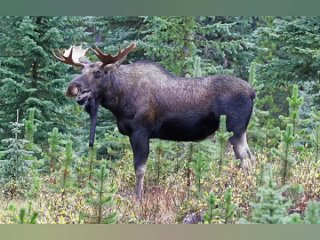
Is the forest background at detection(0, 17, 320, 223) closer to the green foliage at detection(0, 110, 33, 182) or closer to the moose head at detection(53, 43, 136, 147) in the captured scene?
the green foliage at detection(0, 110, 33, 182)

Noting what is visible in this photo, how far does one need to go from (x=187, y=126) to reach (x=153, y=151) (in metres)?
1.08

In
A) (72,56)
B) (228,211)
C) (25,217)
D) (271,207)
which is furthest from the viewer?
(72,56)

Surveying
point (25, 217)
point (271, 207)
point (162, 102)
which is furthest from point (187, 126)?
point (271, 207)

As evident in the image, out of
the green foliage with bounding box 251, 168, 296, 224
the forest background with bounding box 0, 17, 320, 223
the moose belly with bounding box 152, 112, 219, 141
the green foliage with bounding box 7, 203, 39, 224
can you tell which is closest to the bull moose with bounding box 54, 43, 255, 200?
the moose belly with bounding box 152, 112, 219, 141

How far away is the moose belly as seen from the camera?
31.5 ft

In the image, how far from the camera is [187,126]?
963cm

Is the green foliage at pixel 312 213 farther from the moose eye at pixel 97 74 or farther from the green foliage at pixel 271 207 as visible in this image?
the moose eye at pixel 97 74

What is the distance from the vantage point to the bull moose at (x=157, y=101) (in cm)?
939

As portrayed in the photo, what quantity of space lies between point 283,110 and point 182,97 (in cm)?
1156

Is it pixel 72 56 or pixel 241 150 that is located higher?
pixel 72 56

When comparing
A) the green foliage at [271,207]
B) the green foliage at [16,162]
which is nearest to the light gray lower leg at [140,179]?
the green foliage at [16,162]

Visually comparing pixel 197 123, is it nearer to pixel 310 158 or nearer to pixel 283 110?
pixel 310 158

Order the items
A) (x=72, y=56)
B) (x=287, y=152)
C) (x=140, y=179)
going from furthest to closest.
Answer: (x=72, y=56)
(x=140, y=179)
(x=287, y=152)

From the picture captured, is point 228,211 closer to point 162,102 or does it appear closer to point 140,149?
point 140,149
